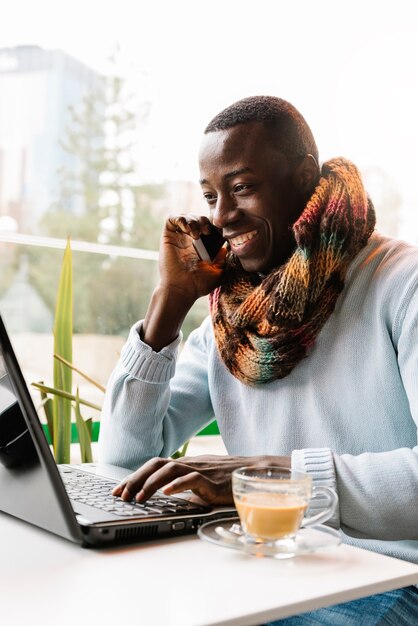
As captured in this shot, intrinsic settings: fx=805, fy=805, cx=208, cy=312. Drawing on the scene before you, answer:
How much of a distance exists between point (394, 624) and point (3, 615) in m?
0.60

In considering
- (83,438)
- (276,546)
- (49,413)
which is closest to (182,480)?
(276,546)

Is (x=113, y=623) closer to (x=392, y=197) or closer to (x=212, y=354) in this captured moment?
(x=212, y=354)

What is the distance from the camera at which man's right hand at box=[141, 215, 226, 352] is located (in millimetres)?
1551

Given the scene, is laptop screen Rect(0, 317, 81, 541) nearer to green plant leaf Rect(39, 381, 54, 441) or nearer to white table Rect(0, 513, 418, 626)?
white table Rect(0, 513, 418, 626)

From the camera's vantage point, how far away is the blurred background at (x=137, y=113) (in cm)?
353

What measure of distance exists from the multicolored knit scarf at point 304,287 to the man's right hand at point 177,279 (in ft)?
0.41

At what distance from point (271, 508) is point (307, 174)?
0.85 meters

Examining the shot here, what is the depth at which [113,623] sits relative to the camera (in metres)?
0.66

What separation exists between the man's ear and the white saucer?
0.76 m

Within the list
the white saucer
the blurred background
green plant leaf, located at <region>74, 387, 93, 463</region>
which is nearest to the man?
the white saucer

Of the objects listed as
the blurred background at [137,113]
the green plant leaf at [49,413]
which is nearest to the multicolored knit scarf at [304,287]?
the green plant leaf at [49,413]

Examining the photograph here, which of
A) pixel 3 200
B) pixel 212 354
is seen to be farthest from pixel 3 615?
pixel 3 200

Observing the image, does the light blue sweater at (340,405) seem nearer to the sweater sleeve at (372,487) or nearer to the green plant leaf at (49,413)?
the sweater sleeve at (372,487)

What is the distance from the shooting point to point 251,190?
1506mm
